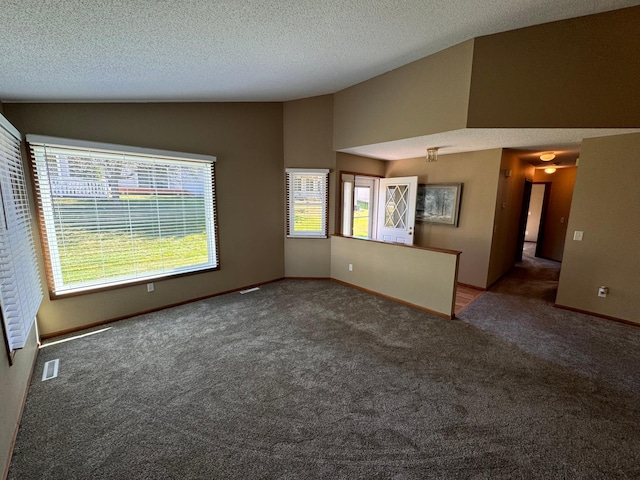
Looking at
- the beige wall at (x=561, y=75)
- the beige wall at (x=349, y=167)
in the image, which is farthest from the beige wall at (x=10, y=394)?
the beige wall at (x=561, y=75)

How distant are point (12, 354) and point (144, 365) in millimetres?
872

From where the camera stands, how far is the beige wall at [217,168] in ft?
9.41

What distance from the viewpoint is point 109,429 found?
1.77 meters

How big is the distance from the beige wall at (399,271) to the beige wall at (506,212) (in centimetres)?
169

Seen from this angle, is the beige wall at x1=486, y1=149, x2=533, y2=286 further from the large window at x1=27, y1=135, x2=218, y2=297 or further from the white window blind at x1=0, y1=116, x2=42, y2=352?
the white window blind at x1=0, y1=116, x2=42, y2=352

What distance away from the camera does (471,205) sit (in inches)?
181

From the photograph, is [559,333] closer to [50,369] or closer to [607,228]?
[607,228]

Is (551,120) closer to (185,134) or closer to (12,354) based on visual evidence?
(185,134)

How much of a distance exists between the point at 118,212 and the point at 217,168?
1382 millimetres

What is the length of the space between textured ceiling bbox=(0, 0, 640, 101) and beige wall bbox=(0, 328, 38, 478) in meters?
2.01

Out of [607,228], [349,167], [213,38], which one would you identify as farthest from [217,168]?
[607,228]

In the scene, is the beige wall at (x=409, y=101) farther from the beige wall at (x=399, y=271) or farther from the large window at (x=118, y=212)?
the large window at (x=118, y=212)

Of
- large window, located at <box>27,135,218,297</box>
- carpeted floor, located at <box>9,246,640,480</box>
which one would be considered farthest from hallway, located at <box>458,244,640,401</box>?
large window, located at <box>27,135,218,297</box>

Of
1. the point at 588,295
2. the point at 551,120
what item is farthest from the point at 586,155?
the point at 588,295
